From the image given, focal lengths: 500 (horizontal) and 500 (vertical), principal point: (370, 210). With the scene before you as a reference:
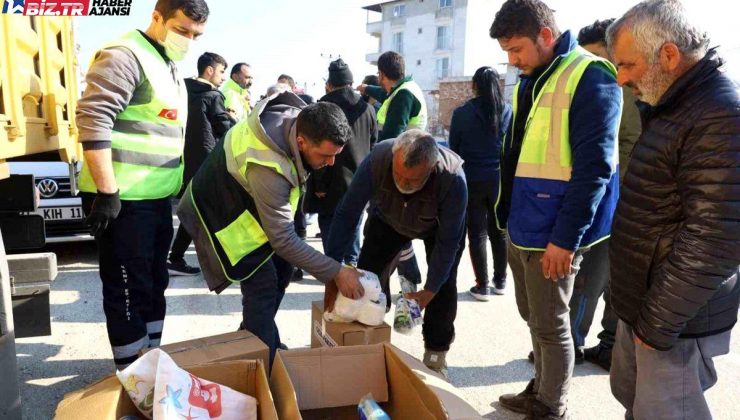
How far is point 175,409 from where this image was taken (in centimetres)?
125

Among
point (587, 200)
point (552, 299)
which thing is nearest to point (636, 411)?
point (552, 299)

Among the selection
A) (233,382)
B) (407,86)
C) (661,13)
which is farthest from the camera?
(407,86)

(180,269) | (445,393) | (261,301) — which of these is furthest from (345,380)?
(180,269)

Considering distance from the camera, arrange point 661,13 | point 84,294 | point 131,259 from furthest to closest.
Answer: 1. point 84,294
2. point 131,259
3. point 661,13

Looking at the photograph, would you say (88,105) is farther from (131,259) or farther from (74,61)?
(74,61)

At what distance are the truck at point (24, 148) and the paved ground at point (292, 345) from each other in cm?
74

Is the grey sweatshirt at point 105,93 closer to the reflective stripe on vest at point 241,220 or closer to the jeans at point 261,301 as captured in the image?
the reflective stripe on vest at point 241,220

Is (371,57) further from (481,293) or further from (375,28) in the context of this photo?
(481,293)

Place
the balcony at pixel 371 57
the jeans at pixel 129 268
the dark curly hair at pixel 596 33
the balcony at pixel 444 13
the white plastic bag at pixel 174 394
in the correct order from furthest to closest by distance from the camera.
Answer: the balcony at pixel 371 57 → the balcony at pixel 444 13 → the dark curly hair at pixel 596 33 → the jeans at pixel 129 268 → the white plastic bag at pixel 174 394

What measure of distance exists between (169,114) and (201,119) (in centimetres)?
225

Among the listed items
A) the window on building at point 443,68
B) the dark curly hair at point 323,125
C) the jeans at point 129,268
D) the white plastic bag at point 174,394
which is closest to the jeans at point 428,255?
the dark curly hair at point 323,125

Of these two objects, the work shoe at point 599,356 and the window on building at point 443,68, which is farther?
the window on building at point 443,68

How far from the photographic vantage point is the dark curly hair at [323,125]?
204 centimetres

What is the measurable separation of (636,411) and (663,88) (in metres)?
1.02
